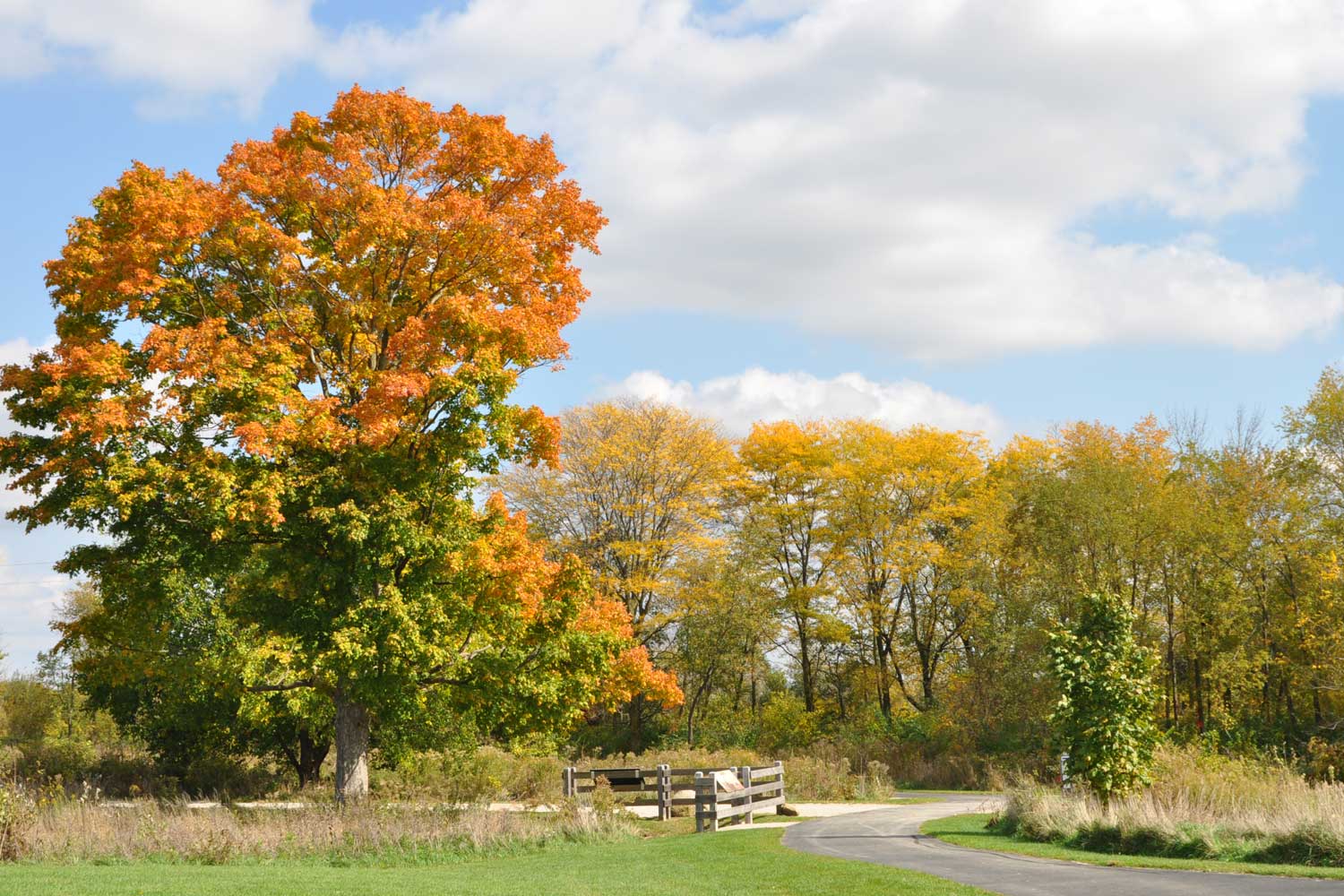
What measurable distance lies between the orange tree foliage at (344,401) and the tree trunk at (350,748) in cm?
29

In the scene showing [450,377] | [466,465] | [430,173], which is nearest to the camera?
[450,377]

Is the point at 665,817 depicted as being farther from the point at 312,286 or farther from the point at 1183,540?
the point at 1183,540

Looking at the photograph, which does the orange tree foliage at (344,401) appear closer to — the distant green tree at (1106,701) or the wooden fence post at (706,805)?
the wooden fence post at (706,805)

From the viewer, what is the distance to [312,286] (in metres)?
22.0

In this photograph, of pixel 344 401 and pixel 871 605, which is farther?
pixel 871 605

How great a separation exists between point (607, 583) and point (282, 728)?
1577 centimetres

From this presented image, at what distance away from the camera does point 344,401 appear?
2145 cm

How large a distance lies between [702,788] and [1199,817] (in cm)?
945

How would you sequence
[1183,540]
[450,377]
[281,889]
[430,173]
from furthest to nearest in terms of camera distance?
1. [1183,540]
2. [430,173]
3. [450,377]
4. [281,889]

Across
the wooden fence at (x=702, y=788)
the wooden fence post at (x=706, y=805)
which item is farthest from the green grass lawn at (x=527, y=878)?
the wooden fence at (x=702, y=788)

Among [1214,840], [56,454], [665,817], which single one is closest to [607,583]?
[665,817]

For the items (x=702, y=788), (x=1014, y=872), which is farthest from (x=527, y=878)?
(x=702, y=788)

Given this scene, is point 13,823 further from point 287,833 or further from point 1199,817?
point 1199,817

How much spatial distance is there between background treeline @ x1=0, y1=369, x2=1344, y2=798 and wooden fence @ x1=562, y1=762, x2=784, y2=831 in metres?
Answer: 2.51
